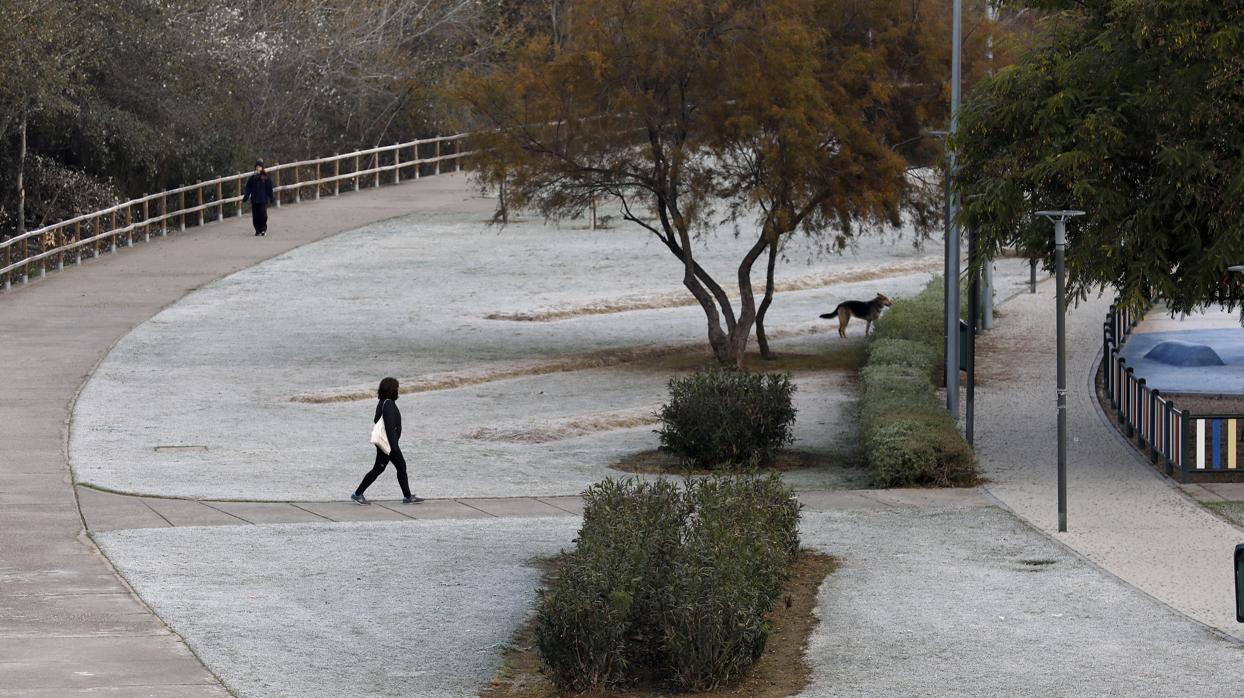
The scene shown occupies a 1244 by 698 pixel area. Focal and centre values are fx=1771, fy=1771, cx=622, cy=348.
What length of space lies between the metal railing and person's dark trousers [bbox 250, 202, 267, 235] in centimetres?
202

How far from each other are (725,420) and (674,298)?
15.6m

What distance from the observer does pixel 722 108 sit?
25.9 meters

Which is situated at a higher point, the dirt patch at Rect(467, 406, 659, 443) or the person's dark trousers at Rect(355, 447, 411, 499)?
the person's dark trousers at Rect(355, 447, 411, 499)

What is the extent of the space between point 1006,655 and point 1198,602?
232 centimetres

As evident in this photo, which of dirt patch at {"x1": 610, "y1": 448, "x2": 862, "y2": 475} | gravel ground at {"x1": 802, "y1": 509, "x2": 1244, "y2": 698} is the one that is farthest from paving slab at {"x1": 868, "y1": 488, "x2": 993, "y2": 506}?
dirt patch at {"x1": 610, "y1": 448, "x2": 862, "y2": 475}

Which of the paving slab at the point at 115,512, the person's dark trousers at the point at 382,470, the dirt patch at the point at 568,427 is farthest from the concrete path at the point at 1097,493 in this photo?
the paving slab at the point at 115,512

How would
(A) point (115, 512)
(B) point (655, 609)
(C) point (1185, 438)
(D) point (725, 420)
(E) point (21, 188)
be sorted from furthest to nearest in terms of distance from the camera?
(E) point (21, 188), (D) point (725, 420), (C) point (1185, 438), (A) point (115, 512), (B) point (655, 609)

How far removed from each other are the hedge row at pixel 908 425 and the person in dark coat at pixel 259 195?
1887 cm

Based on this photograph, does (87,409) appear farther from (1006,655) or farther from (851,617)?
(1006,655)

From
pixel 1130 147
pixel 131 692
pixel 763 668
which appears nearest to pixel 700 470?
pixel 1130 147

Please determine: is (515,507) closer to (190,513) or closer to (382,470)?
(382,470)

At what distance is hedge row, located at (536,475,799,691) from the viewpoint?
10969 mm

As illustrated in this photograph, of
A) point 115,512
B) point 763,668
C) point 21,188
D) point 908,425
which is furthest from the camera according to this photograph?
point 21,188

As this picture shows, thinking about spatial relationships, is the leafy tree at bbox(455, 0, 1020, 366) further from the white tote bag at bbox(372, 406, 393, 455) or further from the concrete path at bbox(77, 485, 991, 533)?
the white tote bag at bbox(372, 406, 393, 455)
